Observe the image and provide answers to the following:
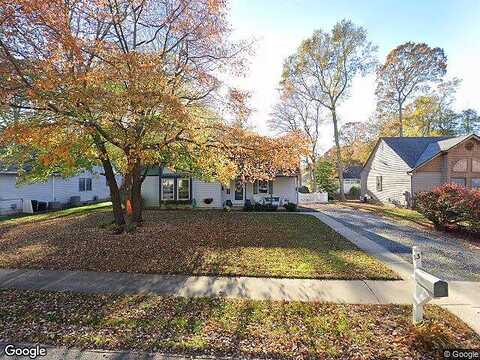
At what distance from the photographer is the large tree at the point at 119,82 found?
7.87m

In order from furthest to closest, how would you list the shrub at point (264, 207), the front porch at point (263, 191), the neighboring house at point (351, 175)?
the neighboring house at point (351, 175)
the front porch at point (263, 191)
the shrub at point (264, 207)

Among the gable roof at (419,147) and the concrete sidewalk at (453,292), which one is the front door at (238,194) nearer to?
the gable roof at (419,147)

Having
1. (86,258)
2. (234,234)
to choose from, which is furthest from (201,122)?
(86,258)

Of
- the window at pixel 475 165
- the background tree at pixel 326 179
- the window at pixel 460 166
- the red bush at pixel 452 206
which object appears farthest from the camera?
the background tree at pixel 326 179

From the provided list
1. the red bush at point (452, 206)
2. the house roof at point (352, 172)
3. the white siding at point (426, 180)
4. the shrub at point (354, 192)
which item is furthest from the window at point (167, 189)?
the house roof at point (352, 172)

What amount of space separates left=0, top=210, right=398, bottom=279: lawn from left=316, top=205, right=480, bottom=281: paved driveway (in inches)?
57.9

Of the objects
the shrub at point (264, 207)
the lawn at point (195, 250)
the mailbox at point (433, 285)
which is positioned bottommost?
the lawn at point (195, 250)

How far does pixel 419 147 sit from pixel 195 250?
22.7 m

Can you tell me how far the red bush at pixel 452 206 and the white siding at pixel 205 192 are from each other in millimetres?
13286

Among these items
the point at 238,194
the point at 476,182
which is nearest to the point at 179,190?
the point at 238,194

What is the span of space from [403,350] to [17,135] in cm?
939

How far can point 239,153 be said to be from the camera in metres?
10.9

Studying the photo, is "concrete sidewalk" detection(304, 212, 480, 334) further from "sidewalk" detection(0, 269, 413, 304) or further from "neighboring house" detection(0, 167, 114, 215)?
"neighboring house" detection(0, 167, 114, 215)

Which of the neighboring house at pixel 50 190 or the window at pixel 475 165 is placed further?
the window at pixel 475 165
